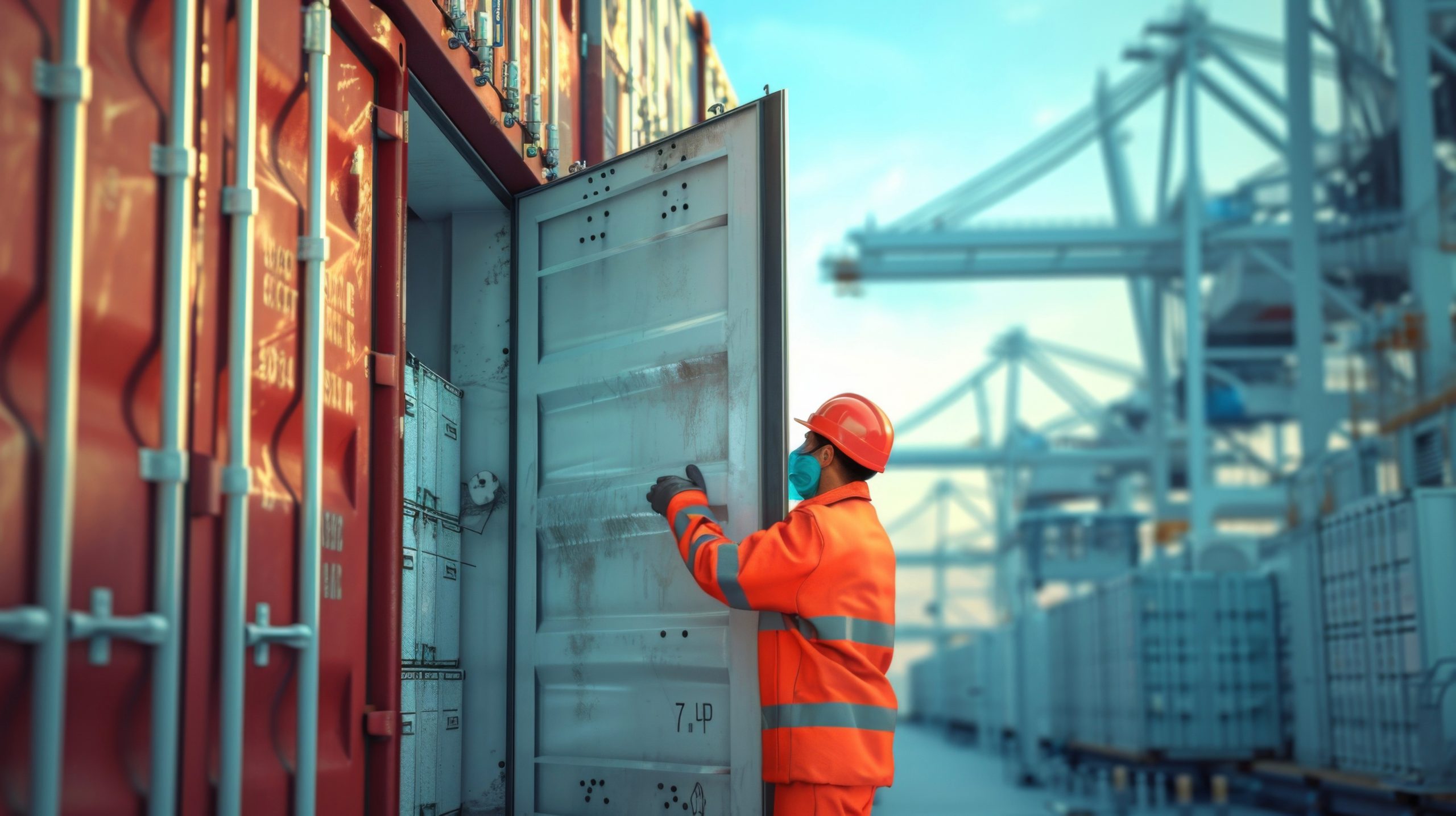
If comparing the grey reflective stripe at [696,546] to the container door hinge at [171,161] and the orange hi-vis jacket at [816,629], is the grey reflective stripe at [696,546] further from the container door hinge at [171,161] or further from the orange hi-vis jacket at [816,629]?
the container door hinge at [171,161]

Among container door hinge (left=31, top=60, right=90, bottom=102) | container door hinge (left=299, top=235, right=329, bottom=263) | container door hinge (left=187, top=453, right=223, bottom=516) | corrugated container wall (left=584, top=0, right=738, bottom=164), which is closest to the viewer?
container door hinge (left=31, top=60, right=90, bottom=102)

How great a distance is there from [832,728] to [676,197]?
1858 mm

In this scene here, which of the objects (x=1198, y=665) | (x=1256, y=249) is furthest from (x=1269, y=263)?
(x=1198, y=665)

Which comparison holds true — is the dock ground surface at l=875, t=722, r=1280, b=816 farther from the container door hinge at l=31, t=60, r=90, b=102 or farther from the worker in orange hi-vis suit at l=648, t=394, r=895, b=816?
the container door hinge at l=31, t=60, r=90, b=102

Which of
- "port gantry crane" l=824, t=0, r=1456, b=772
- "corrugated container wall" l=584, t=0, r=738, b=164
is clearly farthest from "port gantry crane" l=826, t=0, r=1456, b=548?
"corrugated container wall" l=584, t=0, r=738, b=164

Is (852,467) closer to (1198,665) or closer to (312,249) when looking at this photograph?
(312,249)

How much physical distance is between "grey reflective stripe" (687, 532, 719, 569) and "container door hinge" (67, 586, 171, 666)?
1.75 m

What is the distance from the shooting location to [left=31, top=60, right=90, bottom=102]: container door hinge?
2256 mm

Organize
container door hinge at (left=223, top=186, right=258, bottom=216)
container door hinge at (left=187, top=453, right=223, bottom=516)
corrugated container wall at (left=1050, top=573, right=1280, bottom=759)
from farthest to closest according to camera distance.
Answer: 1. corrugated container wall at (left=1050, top=573, right=1280, bottom=759)
2. container door hinge at (left=223, top=186, right=258, bottom=216)
3. container door hinge at (left=187, top=453, right=223, bottom=516)

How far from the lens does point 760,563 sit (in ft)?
12.7

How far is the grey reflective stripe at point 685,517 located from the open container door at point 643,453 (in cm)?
13

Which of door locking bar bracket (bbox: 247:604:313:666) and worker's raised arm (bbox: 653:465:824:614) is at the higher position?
worker's raised arm (bbox: 653:465:824:614)

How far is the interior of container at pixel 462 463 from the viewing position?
4.64 meters

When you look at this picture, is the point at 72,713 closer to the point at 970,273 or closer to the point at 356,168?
the point at 356,168
